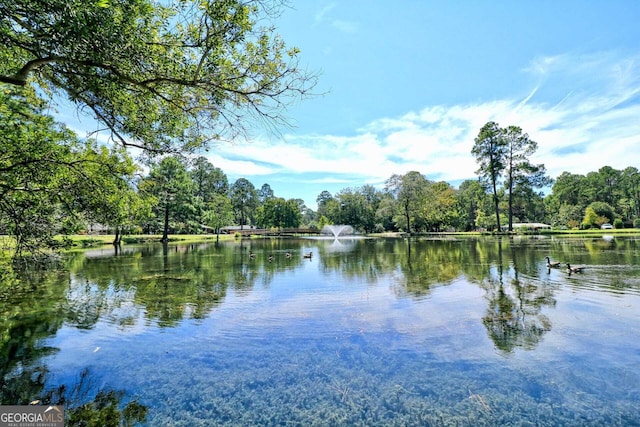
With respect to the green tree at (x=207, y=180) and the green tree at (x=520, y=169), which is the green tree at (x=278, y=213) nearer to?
the green tree at (x=207, y=180)

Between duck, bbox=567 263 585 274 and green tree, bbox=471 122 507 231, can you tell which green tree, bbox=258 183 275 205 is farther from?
duck, bbox=567 263 585 274

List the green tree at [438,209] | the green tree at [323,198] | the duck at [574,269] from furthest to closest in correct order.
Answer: the green tree at [323,198], the green tree at [438,209], the duck at [574,269]

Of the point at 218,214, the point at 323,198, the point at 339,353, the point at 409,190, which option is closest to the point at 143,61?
the point at 339,353

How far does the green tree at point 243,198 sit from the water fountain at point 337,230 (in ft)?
79.4

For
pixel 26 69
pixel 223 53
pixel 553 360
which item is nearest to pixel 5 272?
pixel 26 69

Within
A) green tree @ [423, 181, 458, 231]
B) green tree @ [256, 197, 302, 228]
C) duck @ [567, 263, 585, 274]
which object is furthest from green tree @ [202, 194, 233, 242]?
duck @ [567, 263, 585, 274]

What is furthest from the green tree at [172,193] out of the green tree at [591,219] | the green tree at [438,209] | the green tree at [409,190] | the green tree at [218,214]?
the green tree at [591,219]

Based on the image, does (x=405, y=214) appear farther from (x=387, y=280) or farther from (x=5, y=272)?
(x=5, y=272)

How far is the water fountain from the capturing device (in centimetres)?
7547

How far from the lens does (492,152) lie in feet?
169

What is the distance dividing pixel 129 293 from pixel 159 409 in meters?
9.46

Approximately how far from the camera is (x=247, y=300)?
38.3 feet

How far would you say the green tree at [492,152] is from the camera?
50781 millimetres

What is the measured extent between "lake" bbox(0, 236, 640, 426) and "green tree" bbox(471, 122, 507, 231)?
137ft
